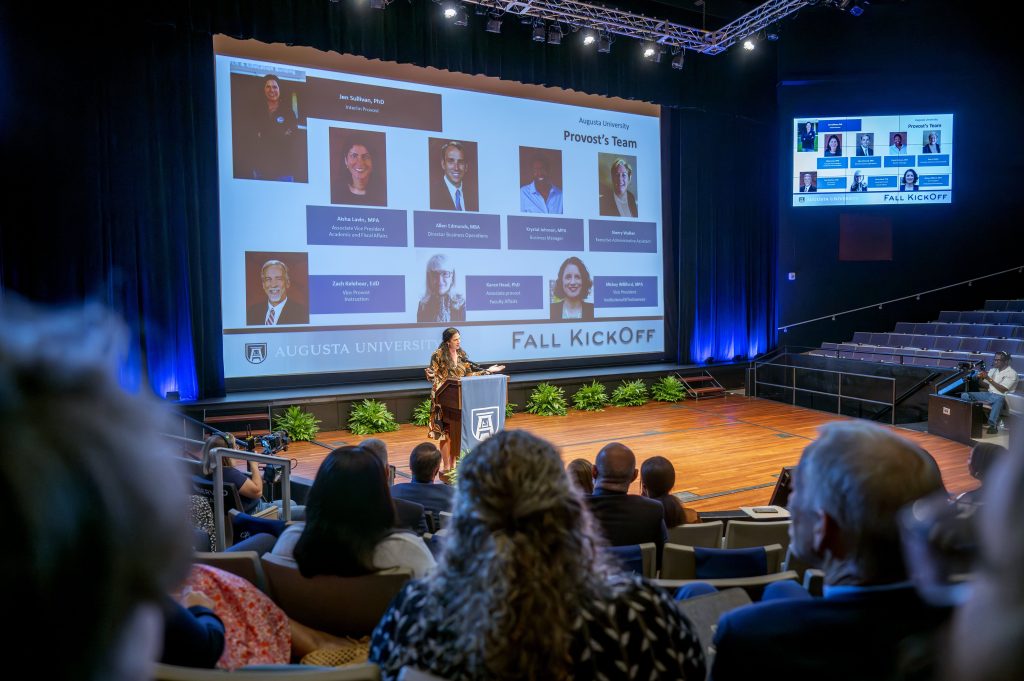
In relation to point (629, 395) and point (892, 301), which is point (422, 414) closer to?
point (629, 395)

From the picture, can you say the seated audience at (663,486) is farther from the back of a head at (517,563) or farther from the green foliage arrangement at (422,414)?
the green foliage arrangement at (422,414)

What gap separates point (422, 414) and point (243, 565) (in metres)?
6.72

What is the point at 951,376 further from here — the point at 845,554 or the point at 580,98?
the point at 845,554

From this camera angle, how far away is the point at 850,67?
12609 mm

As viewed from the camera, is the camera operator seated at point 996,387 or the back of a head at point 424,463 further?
the camera operator seated at point 996,387

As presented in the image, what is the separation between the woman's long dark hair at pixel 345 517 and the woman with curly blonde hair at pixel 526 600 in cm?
63

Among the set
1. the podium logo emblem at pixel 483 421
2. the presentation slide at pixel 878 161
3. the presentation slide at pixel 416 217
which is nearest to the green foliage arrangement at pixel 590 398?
the presentation slide at pixel 416 217

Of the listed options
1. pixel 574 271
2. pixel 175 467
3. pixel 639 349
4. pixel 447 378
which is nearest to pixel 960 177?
pixel 639 349

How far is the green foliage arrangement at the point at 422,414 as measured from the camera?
8.70m

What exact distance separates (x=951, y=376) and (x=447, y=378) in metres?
6.45

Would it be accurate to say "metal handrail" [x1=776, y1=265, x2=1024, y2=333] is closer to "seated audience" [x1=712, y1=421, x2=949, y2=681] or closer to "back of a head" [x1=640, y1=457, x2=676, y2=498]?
"back of a head" [x1=640, y1=457, x2=676, y2=498]

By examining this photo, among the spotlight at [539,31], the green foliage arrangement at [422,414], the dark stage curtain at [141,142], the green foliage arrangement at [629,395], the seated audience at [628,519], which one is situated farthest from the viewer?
the green foliage arrangement at [629,395]

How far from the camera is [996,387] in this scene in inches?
306

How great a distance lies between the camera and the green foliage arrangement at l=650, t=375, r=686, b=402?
10773mm
